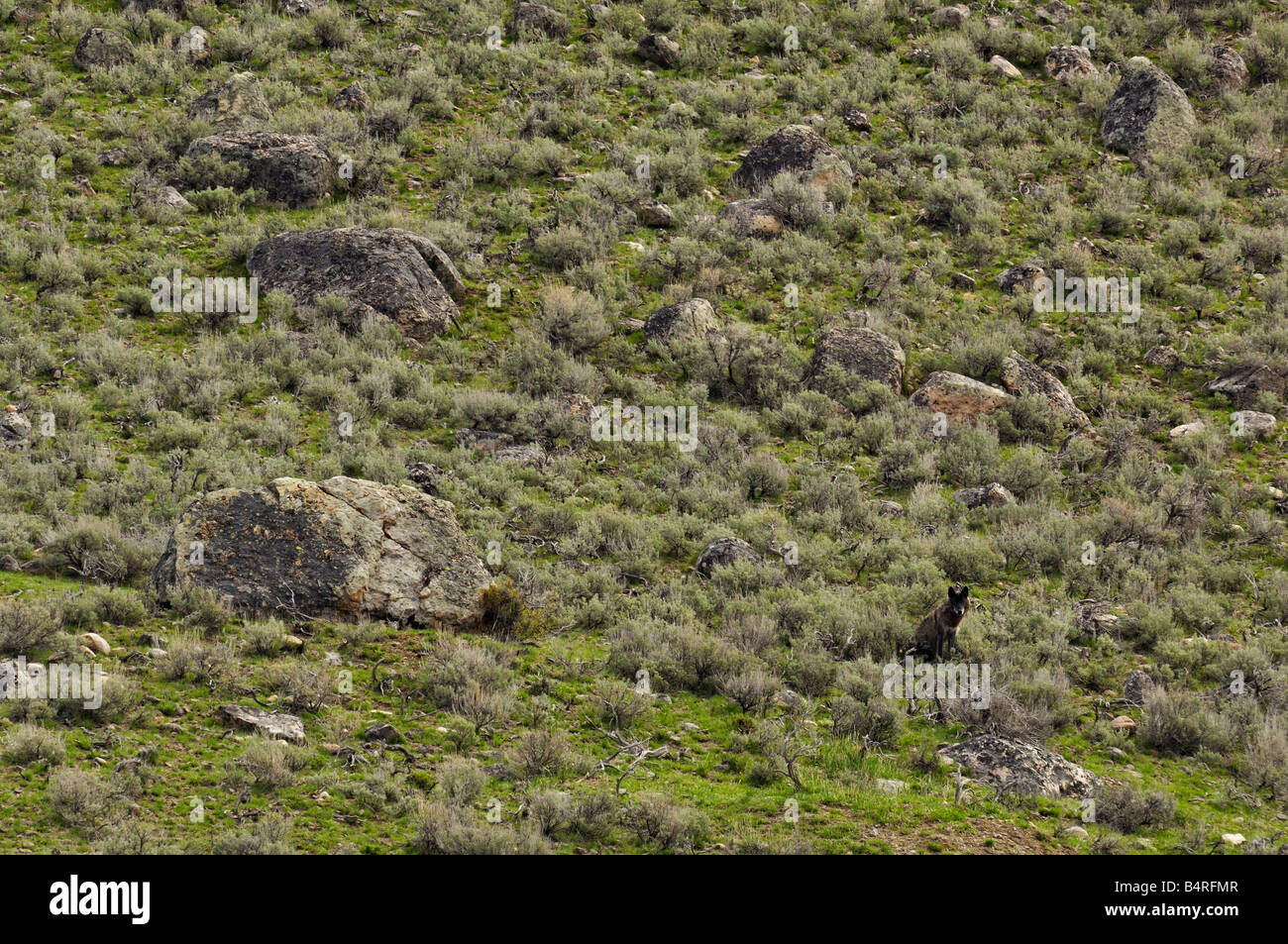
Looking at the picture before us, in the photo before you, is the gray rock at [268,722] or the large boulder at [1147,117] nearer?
the gray rock at [268,722]

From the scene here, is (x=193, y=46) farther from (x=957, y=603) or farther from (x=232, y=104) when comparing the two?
(x=957, y=603)

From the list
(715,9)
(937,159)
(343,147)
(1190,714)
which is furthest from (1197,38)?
(1190,714)

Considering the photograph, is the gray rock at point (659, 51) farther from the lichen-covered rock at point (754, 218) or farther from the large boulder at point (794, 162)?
→ the lichen-covered rock at point (754, 218)

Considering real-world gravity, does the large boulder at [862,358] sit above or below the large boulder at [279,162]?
below

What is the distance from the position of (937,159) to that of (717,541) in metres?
12.8

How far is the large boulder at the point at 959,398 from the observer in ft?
50.5

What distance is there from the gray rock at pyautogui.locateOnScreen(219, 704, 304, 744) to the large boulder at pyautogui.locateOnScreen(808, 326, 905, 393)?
10.1 metres

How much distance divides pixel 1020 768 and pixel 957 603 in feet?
6.72

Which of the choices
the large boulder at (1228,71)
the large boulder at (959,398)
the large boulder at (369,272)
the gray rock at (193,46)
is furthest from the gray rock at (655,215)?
the large boulder at (1228,71)

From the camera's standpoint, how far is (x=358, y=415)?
14.1 meters

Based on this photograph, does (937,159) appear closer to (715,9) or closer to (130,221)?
(715,9)

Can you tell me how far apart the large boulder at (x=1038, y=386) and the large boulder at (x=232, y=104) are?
48.6 ft


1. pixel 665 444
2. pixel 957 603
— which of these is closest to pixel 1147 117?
pixel 665 444

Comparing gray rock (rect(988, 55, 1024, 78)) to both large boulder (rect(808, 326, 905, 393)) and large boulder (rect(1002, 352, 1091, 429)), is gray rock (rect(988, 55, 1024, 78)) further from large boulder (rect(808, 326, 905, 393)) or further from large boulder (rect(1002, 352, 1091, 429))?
large boulder (rect(808, 326, 905, 393))
